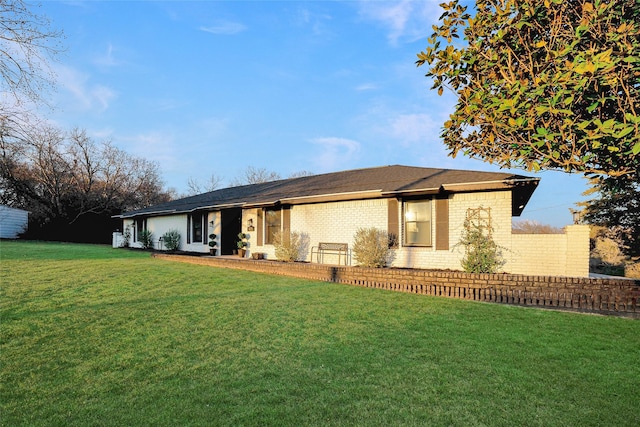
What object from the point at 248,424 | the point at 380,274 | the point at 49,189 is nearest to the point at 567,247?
the point at 380,274

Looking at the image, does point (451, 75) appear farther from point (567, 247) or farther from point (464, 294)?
point (567, 247)

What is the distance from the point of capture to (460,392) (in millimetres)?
3090

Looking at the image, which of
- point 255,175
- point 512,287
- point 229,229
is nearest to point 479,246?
point 512,287

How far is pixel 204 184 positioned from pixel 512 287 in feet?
185

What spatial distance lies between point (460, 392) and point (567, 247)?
7.59 m

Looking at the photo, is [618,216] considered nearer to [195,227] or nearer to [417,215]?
[417,215]

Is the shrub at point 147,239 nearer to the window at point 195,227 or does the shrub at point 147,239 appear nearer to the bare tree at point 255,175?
the window at point 195,227

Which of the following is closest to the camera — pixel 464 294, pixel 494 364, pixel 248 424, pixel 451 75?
pixel 248 424

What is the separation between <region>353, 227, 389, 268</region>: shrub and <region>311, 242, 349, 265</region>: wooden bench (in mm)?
1188

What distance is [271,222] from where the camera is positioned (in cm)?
1462

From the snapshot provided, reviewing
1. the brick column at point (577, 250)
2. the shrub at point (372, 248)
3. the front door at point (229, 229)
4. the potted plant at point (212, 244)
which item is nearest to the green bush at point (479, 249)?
the brick column at point (577, 250)

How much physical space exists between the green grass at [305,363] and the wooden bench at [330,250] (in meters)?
5.36

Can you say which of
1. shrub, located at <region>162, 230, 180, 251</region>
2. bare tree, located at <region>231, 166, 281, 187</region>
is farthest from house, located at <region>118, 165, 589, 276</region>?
bare tree, located at <region>231, 166, 281, 187</region>

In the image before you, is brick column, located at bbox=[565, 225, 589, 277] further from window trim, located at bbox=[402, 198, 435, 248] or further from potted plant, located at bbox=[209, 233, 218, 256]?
potted plant, located at bbox=[209, 233, 218, 256]
